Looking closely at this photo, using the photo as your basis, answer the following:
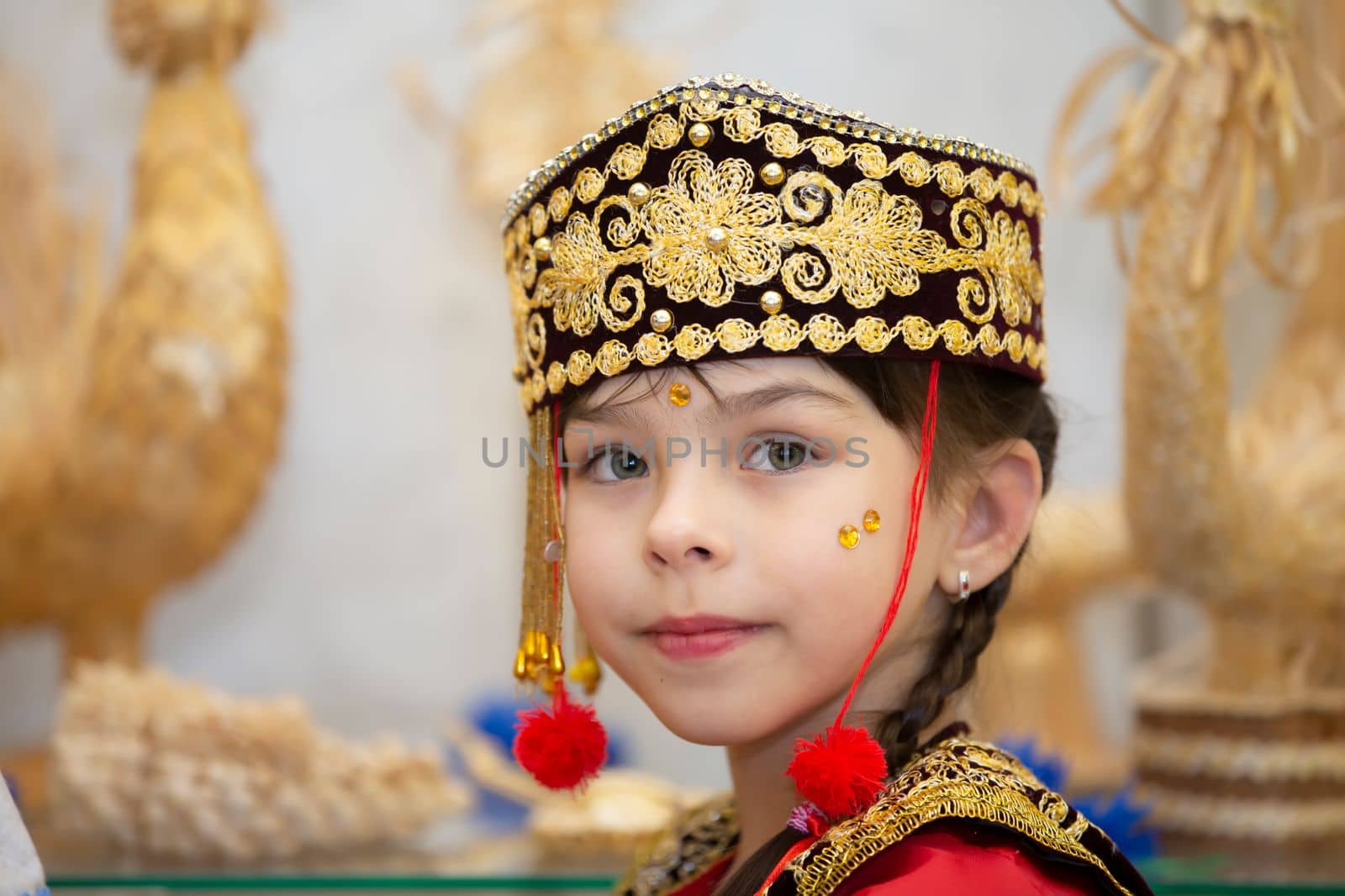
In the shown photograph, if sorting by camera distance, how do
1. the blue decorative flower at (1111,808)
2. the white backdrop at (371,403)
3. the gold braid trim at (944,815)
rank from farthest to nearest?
the white backdrop at (371,403) → the blue decorative flower at (1111,808) → the gold braid trim at (944,815)

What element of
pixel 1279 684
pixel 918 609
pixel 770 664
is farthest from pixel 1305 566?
pixel 770 664

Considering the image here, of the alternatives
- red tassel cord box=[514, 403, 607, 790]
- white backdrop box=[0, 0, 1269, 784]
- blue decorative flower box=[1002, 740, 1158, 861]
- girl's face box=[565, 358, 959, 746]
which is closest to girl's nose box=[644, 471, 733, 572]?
girl's face box=[565, 358, 959, 746]

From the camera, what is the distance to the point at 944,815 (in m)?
0.61

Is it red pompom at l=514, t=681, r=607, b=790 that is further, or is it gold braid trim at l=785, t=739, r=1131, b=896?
red pompom at l=514, t=681, r=607, b=790

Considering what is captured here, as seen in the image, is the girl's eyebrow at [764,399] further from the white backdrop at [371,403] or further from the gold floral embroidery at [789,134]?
the white backdrop at [371,403]

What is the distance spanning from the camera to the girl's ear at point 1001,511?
0.73m

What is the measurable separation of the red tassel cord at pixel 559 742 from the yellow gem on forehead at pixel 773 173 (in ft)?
0.62

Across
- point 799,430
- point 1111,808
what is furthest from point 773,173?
point 1111,808

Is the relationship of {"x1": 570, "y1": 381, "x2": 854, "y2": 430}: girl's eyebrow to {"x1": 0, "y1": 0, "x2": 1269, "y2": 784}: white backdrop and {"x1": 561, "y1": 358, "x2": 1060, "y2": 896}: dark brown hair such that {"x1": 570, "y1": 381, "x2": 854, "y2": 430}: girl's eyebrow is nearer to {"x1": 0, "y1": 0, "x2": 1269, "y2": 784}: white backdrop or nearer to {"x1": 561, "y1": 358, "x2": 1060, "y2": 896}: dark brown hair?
{"x1": 561, "y1": 358, "x2": 1060, "y2": 896}: dark brown hair

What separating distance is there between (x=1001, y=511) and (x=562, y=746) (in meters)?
0.27

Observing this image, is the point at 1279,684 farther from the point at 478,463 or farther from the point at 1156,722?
the point at 478,463

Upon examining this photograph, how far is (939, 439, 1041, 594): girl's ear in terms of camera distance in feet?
2.40

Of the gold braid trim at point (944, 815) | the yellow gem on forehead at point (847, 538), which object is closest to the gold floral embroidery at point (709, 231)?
the yellow gem on forehead at point (847, 538)

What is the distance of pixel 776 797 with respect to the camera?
76 cm
